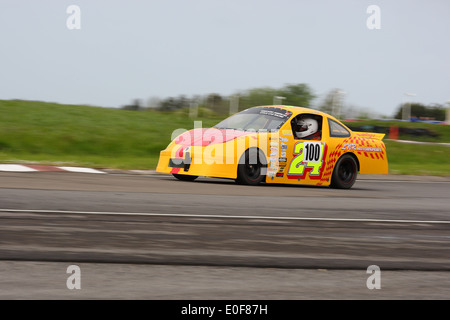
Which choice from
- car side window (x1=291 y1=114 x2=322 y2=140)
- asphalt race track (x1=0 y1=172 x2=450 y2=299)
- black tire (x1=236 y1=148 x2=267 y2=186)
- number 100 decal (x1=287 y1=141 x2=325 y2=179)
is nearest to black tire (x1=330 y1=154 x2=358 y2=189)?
number 100 decal (x1=287 y1=141 x2=325 y2=179)

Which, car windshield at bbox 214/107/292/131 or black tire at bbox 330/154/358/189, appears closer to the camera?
car windshield at bbox 214/107/292/131

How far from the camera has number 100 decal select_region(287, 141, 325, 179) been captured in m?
12.2

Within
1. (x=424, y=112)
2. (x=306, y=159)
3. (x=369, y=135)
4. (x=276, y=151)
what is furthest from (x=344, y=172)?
(x=424, y=112)

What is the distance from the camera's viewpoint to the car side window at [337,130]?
1311 centimetres

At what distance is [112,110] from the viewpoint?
2817 centimetres

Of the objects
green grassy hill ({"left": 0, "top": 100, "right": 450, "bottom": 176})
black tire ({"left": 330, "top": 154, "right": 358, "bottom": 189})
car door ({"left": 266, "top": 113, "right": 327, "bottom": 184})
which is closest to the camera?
car door ({"left": 266, "top": 113, "right": 327, "bottom": 184})

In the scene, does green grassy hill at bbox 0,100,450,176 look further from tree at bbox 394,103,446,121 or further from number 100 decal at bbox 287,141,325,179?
tree at bbox 394,103,446,121

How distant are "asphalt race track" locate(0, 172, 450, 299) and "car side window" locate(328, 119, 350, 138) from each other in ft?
9.83

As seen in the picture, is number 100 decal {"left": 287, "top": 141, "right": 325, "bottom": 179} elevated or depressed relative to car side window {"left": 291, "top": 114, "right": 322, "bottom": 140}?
depressed

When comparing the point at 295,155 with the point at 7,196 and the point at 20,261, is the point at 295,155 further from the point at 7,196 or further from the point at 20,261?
the point at 20,261

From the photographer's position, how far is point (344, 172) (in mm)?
13312

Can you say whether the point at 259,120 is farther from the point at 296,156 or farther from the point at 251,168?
the point at 251,168

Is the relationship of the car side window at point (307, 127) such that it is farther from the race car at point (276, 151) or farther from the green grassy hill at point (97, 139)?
the green grassy hill at point (97, 139)
